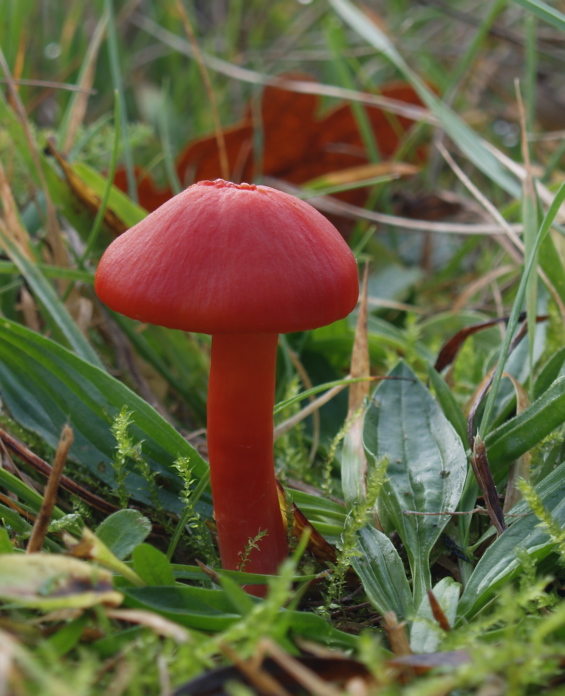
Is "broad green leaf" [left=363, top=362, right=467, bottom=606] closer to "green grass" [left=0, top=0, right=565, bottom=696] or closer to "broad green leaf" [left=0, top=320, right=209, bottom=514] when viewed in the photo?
"green grass" [left=0, top=0, right=565, bottom=696]

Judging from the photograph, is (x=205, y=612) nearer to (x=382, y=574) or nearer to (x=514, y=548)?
(x=382, y=574)

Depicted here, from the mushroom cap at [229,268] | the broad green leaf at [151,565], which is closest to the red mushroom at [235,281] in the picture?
the mushroom cap at [229,268]

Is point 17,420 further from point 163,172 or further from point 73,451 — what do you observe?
point 163,172

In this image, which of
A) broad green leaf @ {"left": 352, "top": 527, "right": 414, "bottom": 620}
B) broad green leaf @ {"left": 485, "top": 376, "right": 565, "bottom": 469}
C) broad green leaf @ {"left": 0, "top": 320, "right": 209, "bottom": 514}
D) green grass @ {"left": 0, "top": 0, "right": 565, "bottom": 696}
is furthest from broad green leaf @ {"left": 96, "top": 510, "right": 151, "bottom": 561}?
broad green leaf @ {"left": 485, "top": 376, "right": 565, "bottom": 469}

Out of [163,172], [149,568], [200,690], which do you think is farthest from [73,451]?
[163,172]

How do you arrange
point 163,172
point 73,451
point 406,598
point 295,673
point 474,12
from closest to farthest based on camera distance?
1. point 295,673
2. point 406,598
3. point 73,451
4. point 163,172
5. point 474,12
